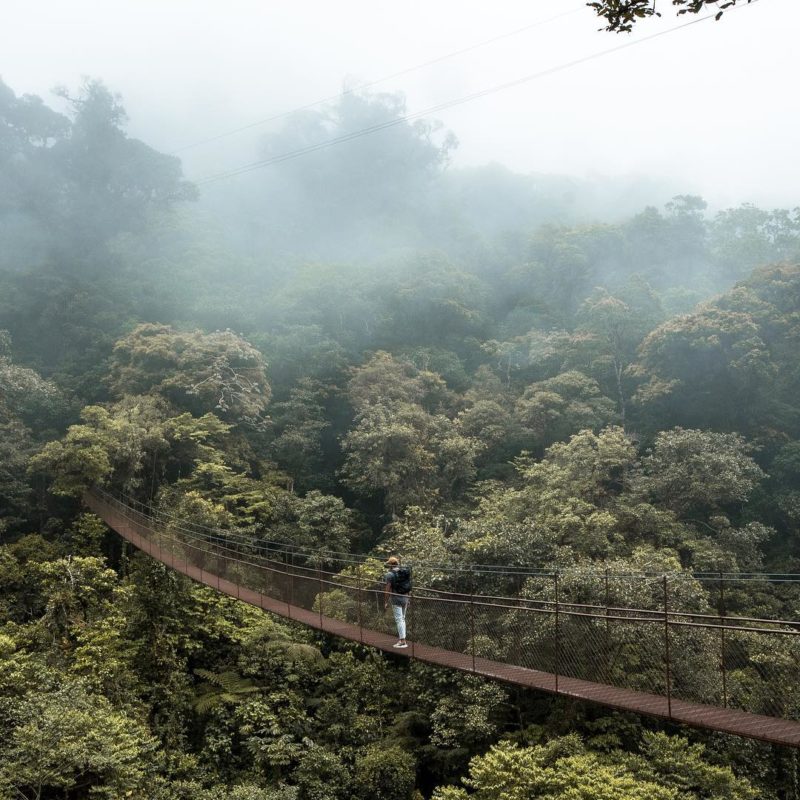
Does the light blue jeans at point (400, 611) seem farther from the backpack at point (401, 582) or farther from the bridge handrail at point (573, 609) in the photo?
the bridge handrail at point (573, 609)

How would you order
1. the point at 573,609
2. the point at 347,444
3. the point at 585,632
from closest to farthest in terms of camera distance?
the point at 585,632, the point at 573,609, the point at 347,444

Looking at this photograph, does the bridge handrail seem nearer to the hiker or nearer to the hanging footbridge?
the hanging footbridge

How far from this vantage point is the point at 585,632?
5.64 m

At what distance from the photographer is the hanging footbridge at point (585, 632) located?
4.33 m

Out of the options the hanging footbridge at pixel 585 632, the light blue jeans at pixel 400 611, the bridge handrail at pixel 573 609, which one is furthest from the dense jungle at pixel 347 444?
the light blue jeans at pixel 400 611

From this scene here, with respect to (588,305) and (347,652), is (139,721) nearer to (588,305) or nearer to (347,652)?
(347,652)

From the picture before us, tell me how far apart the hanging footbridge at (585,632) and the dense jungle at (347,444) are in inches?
13.0

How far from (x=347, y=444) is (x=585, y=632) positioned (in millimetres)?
10942

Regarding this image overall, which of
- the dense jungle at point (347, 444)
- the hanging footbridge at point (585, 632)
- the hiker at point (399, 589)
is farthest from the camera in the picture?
the dense jungle at point (347, 444)

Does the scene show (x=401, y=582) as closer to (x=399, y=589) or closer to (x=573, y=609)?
(x=399, y=589)

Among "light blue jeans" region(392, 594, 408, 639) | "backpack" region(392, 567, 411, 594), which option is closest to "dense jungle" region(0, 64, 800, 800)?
"light blue jeans" region(392, 594, 408, 639)

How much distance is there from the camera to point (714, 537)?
1267 cm

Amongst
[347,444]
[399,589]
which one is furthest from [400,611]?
[347,444]

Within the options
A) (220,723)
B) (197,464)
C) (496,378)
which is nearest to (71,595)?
(220,723)
